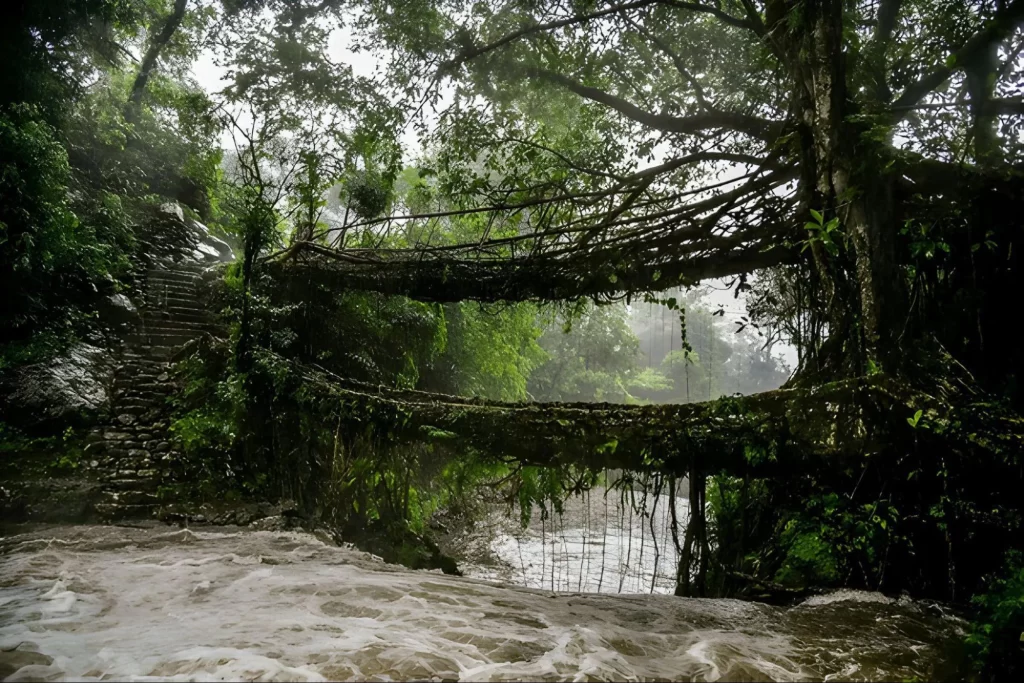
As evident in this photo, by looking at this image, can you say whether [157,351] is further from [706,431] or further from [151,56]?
[706,431]

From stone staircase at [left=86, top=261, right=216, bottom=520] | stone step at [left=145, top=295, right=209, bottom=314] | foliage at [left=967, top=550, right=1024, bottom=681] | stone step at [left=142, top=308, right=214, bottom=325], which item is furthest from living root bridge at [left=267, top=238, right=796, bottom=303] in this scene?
stone step at [left=145, top=295, right=209, bottom=314]

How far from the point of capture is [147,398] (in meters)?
8.02

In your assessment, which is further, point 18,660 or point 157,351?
point 157,351

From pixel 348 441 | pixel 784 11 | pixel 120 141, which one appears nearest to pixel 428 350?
pixel 348 441

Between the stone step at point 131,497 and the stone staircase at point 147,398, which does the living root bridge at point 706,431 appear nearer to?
the stone step at point 131,497

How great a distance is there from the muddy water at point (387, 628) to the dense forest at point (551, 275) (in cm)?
59

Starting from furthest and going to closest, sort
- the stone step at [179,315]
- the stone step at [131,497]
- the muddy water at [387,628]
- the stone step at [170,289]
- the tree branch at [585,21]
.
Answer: the stone step at [170,289] → the stone step at [179,315] → the tree branch at [585,21] → the stone step at [131,497] → the muddy water at [387,628]

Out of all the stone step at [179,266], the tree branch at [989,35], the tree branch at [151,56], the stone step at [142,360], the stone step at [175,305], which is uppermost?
the tree branch at [151,56]

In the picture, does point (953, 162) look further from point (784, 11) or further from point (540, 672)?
point (540, 672)

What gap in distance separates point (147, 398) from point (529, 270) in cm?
616

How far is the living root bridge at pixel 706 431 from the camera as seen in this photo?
3627 mm

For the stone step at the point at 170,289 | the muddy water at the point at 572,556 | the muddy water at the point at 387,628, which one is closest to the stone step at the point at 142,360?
the stone step at the point at 170,289

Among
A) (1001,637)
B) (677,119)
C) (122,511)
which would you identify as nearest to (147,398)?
(122,511)

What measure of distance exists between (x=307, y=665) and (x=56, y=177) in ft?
27.6
